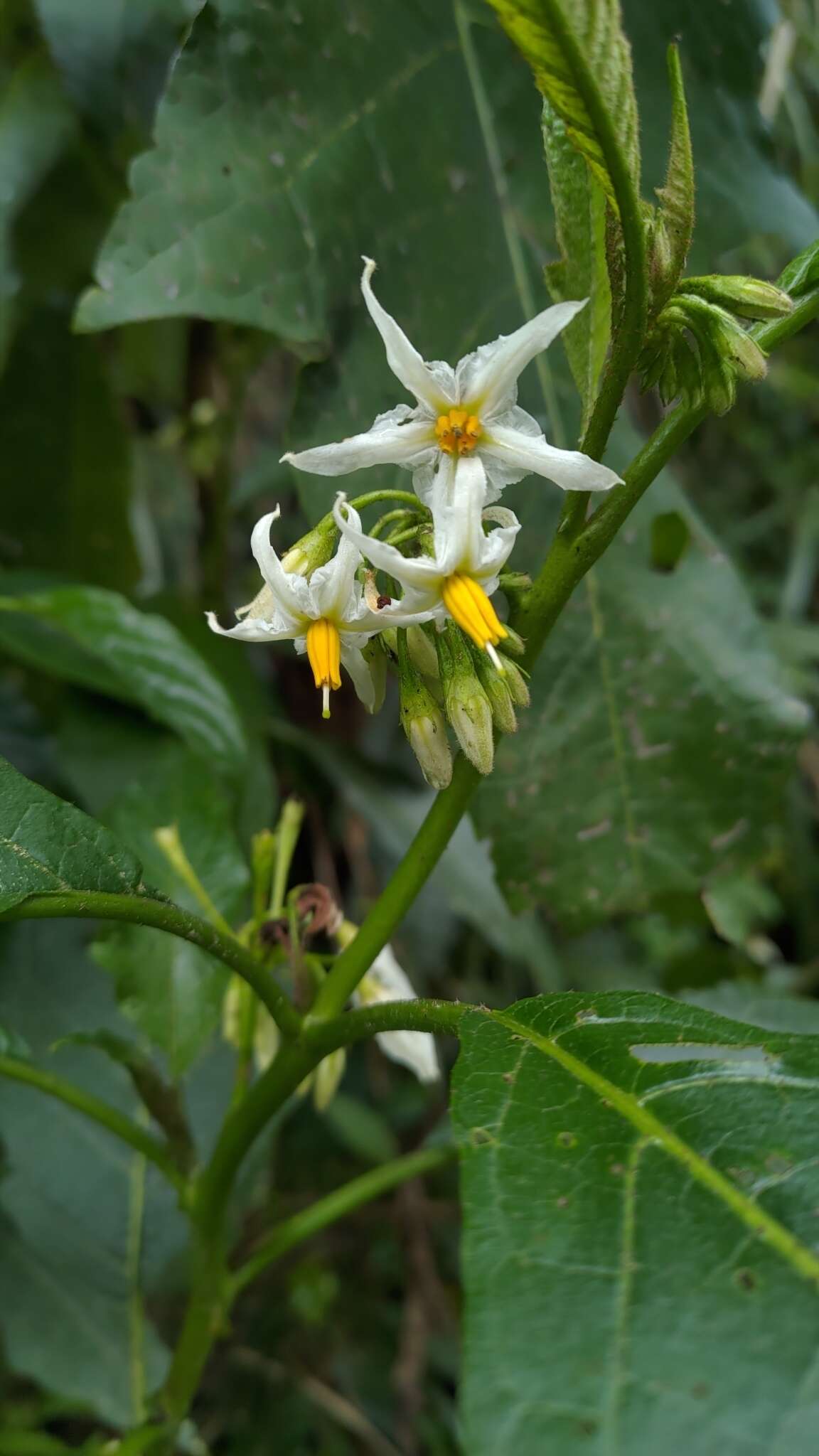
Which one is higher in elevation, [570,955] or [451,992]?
[570,955]

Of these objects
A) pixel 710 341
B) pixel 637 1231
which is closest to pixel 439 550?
pixel 710 341

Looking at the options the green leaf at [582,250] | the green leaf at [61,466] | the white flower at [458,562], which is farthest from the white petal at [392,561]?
A: the green leaf at [61,466]

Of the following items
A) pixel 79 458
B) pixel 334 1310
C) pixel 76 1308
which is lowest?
pixel 334 1310

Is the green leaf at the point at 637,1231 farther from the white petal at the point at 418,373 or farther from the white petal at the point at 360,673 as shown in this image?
the white petal at the point at 418,373

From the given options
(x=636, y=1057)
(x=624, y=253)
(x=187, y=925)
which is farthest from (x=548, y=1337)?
(x=624, y=253)

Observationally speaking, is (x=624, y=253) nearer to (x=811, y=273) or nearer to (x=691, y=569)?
(x=811, y=273)

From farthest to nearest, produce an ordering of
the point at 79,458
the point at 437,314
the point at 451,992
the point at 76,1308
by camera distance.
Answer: the point at 451,992 < the point at 79,458 < the point at 76,1308 < the point at 437,314
